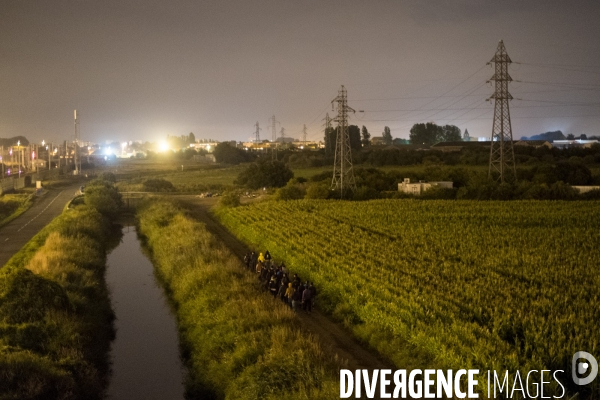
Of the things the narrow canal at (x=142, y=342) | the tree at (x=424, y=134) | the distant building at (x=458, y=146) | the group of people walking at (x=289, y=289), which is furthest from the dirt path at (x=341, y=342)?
the tree at (x=424, y=134)

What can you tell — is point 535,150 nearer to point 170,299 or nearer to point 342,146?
point 342,146

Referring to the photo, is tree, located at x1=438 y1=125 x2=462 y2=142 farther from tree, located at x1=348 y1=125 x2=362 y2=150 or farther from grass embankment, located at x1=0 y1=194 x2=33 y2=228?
grass embankment, located at x1=0 y1=194 x2=33 y2=228

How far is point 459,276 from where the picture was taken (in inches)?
747

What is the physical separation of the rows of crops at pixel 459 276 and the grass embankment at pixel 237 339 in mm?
2366

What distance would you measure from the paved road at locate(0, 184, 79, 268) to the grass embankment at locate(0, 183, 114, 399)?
5.16 meters

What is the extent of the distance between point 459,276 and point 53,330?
41.0 ft

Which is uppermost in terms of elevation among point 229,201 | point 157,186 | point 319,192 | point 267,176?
point 267,176

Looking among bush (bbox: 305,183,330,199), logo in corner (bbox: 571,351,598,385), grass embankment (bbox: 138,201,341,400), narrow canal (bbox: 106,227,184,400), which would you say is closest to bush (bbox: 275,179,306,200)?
bush (bbox: 305,183,330,199)

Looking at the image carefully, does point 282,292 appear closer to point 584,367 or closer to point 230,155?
point 584,367

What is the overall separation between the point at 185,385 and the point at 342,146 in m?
32.4

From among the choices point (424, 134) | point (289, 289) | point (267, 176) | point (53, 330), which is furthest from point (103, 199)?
point (424, 134)

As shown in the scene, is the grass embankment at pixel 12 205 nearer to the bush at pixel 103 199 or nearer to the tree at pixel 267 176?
the bush at pixel 103 199

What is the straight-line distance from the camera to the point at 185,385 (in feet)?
49.5

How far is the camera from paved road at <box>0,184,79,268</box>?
30.1m
